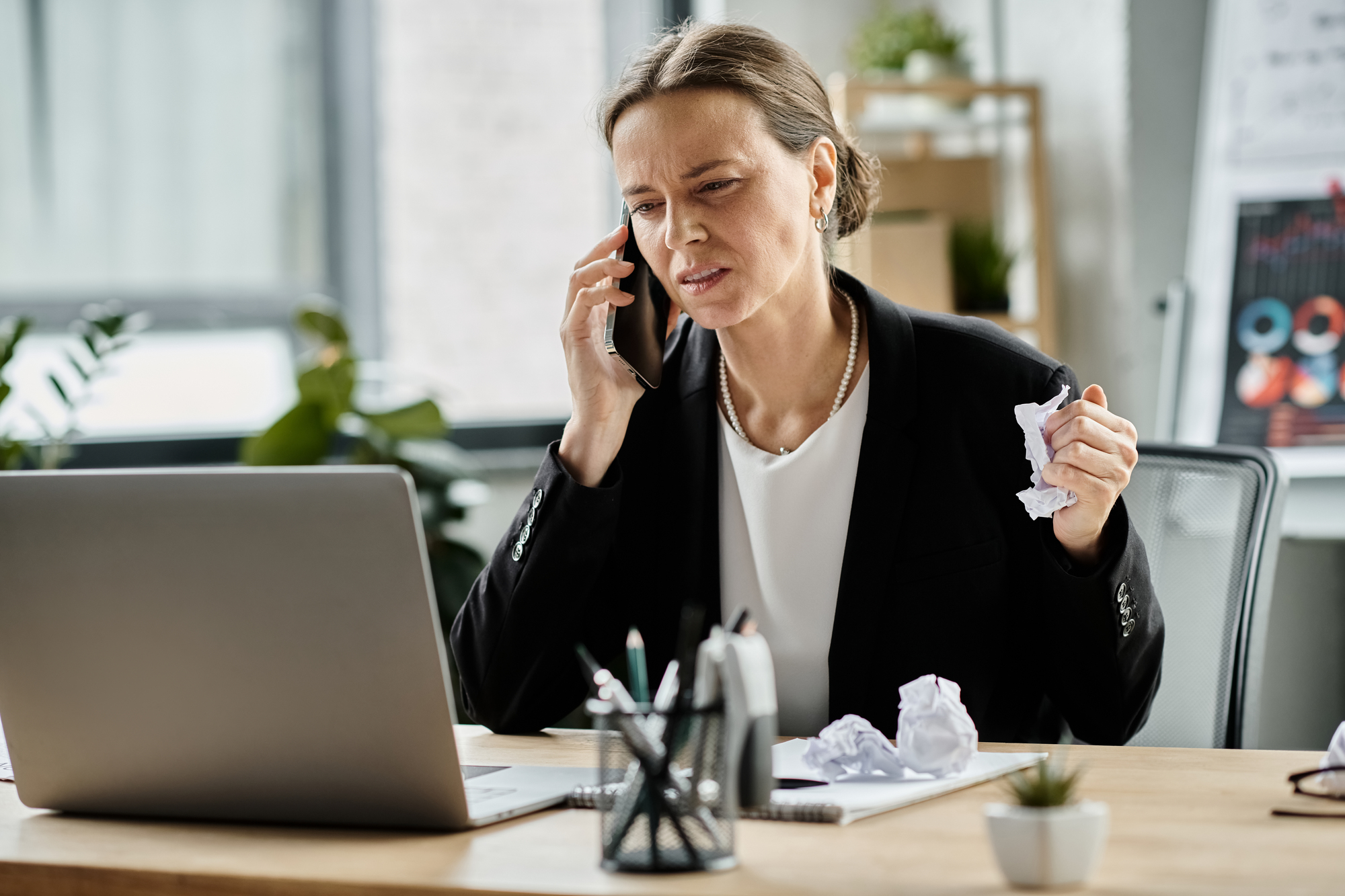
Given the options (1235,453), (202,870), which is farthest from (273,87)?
(202,870)

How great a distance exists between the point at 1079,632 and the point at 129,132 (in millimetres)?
2561

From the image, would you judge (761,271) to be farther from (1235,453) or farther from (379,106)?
(379,106)

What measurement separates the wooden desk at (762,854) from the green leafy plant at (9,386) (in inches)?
49.0

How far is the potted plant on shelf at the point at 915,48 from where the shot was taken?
2.93 metres

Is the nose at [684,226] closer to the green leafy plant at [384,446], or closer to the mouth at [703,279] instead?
the mouth at [703,279]

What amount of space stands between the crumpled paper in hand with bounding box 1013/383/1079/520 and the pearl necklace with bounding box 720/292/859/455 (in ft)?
1.29

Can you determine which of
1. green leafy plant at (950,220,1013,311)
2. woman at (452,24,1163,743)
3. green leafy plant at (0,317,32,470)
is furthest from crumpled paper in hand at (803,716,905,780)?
green leafy plant at (950,220,1013,311)

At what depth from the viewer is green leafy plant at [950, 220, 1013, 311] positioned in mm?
2891

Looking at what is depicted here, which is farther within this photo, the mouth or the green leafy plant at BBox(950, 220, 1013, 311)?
the green leafy plant at BBox(950, 220, 1013, 311)

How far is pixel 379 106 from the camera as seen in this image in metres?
3.31

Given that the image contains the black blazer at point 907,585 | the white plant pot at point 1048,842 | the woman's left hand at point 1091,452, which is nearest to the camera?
the white plant pot at point 1048,842

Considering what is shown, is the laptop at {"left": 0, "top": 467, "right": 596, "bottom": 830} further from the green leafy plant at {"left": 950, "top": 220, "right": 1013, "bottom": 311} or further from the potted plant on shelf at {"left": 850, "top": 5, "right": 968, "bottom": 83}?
the potted plant on shelf at {"left": 850, "top": 5, "right": 968, "bottom": 83}

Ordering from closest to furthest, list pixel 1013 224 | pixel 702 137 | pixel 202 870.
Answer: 1. pixel 202 870
2. pixel 702 137
3. pixel 1013 224

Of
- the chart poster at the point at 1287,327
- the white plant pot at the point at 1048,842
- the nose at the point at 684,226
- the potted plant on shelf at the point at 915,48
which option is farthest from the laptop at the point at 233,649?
the potted plant on shelf at the point at 915,48
